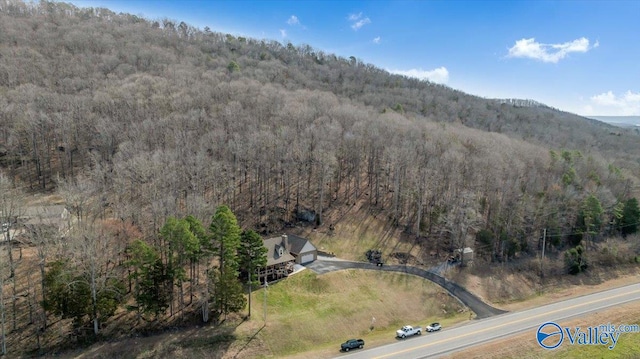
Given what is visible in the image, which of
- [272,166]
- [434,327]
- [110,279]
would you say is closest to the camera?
[110,279]

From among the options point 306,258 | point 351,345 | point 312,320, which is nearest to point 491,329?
point 351,345

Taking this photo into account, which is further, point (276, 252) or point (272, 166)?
point (272, 166)

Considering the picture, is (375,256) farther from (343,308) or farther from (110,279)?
(110,279)

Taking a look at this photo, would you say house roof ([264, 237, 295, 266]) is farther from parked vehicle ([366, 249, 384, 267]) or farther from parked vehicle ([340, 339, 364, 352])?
parked vehicle ([340, 339, 364, 352])

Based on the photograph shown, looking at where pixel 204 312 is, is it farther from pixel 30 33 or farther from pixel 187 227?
pixel 30 33

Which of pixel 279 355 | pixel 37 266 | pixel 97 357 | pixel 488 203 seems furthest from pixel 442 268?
pixel 37 266

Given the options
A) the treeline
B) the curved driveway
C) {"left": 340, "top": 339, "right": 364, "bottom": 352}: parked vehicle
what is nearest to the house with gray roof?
the curved driveway
